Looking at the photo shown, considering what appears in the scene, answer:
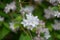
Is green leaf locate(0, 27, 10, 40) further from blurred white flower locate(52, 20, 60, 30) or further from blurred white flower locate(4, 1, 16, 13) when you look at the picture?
blurred white flower locate(52, 20, 60, 30)

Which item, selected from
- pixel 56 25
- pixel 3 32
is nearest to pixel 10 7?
pixel 3 32

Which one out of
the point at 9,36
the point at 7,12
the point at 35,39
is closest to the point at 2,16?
the point at 7,12

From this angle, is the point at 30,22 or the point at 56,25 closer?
the point at 30,22

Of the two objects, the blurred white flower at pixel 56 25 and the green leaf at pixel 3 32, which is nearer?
the green leaf at pixel 3 32

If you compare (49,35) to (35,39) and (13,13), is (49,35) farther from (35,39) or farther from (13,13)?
(13,13)

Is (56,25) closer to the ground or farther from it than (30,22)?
closer to the ground

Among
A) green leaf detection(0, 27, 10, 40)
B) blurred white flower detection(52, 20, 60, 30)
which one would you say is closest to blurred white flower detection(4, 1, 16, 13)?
green leaf detection(0, 27, 10, 40)

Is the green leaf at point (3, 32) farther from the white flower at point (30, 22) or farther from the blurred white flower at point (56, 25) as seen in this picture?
the blurred white flower at point (56, 25)

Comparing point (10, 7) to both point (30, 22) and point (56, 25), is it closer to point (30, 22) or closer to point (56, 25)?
point (30, 22)

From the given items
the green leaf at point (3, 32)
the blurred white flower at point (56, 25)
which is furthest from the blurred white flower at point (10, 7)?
the blurred white flower at point (56, 25)

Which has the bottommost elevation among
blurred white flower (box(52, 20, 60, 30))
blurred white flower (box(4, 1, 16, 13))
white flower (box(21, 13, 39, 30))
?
blurred white flower (box(52, 20, 60, 30))

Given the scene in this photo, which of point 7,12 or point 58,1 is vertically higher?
point 58,1
